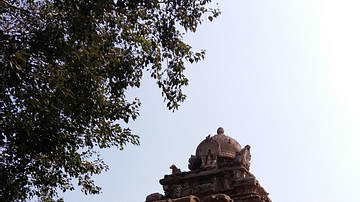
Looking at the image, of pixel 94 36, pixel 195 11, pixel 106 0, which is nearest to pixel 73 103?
pixel 94 36

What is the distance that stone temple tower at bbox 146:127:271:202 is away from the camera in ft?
49.5

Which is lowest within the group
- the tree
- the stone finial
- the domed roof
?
the tree

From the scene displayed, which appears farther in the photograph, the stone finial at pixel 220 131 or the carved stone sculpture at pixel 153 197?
the stone finial at pixel 220 131

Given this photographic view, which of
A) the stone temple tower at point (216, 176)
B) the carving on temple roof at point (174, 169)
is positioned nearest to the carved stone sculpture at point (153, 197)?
the stone temple tower at point (216, 176)

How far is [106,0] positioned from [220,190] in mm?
8801

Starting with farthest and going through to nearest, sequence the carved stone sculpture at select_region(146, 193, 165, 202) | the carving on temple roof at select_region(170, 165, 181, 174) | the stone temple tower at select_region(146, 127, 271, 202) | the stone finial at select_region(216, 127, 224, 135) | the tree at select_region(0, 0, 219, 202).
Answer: the stone finial at select_region(216, 127, 224, 135) < the carving on temple roof at select_region(170, 165, 181, 174) < the carved stone sculpture at select_region(146, 193, 165, 202) < the stone temple tower at select_region(146, 127, 271, 202) < the tree at select_region(0, 0, 219, 202)

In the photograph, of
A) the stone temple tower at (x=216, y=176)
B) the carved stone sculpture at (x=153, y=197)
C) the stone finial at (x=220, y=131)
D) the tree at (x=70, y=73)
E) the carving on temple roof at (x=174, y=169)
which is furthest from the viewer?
the stone finial at (x=220, y=131)

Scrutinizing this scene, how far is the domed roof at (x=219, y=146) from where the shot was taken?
57.7 ft

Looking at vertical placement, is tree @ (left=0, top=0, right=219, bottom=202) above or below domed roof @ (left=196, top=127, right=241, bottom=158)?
below

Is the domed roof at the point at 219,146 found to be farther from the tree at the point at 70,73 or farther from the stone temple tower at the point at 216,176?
the tree at the point at 70,73

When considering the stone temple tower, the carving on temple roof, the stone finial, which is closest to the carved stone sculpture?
the stone temple tower

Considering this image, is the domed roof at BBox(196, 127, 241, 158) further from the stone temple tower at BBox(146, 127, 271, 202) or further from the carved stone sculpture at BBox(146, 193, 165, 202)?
A: the carved stone sculpture at BBox(146, 193, 165, 202)

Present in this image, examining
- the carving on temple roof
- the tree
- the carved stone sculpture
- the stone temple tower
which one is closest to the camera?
the tree

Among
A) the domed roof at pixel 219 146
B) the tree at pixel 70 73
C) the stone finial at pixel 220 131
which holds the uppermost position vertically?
the stone finial at pixel 220 131
